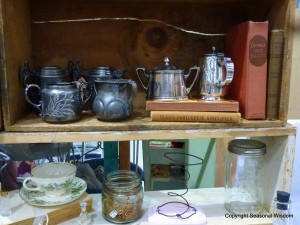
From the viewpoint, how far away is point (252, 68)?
756 millimetres

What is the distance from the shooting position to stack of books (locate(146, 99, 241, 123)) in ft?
2.45

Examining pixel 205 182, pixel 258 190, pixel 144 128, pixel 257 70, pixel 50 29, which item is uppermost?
pixel 50 29

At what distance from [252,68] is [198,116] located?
0.56ft

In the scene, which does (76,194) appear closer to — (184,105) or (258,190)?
(184,105)

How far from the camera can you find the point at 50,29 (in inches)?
35.8

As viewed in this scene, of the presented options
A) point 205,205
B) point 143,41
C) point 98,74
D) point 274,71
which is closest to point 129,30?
point 143,41

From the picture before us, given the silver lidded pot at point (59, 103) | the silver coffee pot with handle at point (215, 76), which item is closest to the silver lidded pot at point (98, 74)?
the silver lidded pot at point (59, 103)

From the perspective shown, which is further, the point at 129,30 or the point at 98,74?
the point at 129,30

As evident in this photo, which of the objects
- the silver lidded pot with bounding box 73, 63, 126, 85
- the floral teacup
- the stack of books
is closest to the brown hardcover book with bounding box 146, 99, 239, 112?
the stack of books

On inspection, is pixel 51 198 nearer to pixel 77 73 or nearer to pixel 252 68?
pixel 77 73

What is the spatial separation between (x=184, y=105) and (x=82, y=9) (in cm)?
41

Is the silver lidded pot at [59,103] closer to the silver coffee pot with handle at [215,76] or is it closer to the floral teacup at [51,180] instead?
the floral teacup at [51,180]

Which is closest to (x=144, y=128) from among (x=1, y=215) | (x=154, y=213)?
(x=154, y=213)

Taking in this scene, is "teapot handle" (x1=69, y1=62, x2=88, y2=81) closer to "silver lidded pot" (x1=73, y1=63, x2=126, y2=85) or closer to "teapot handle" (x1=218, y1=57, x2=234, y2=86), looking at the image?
"silver lidded pot" (x1=73, y1=63, x2=126, y2=85)
